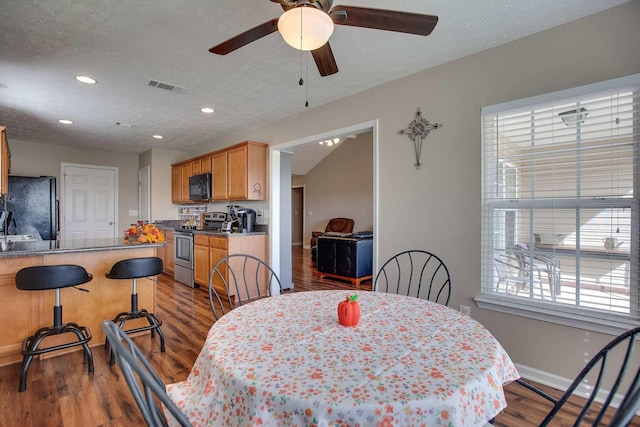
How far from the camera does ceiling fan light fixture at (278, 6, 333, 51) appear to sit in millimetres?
1339

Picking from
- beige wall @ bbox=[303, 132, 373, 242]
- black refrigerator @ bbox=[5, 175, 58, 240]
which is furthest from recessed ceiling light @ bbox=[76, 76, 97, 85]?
beige wall @ bbox=[303, 132, 373, 242]

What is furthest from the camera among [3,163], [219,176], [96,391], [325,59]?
[219,176]

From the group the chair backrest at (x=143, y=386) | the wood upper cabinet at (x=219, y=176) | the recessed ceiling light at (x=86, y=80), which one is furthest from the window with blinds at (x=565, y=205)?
the wood upper cabinet at (x=219, y=176)

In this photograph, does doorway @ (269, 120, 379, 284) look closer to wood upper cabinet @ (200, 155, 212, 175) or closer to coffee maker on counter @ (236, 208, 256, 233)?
coffee maker on counter @ (236, 208, 256, 233)

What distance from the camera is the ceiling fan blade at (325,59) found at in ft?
5.92

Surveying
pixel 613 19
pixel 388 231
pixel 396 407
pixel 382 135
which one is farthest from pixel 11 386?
pixel 613 19

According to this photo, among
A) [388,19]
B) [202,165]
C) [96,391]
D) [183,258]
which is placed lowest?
[96,391]

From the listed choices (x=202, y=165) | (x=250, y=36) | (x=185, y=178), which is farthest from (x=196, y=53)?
(x=185, y=178)

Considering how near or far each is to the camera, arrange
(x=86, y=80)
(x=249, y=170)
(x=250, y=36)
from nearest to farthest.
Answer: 1. (x=250, y=36)
2. (x=86, y=80)
3. (x=249, y=170)

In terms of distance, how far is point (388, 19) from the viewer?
1.48 metres

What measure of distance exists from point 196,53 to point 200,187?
3101 mm

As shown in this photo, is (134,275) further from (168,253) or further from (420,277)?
(168,253)

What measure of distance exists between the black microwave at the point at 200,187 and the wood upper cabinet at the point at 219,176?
14 cm

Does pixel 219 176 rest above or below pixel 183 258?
above
